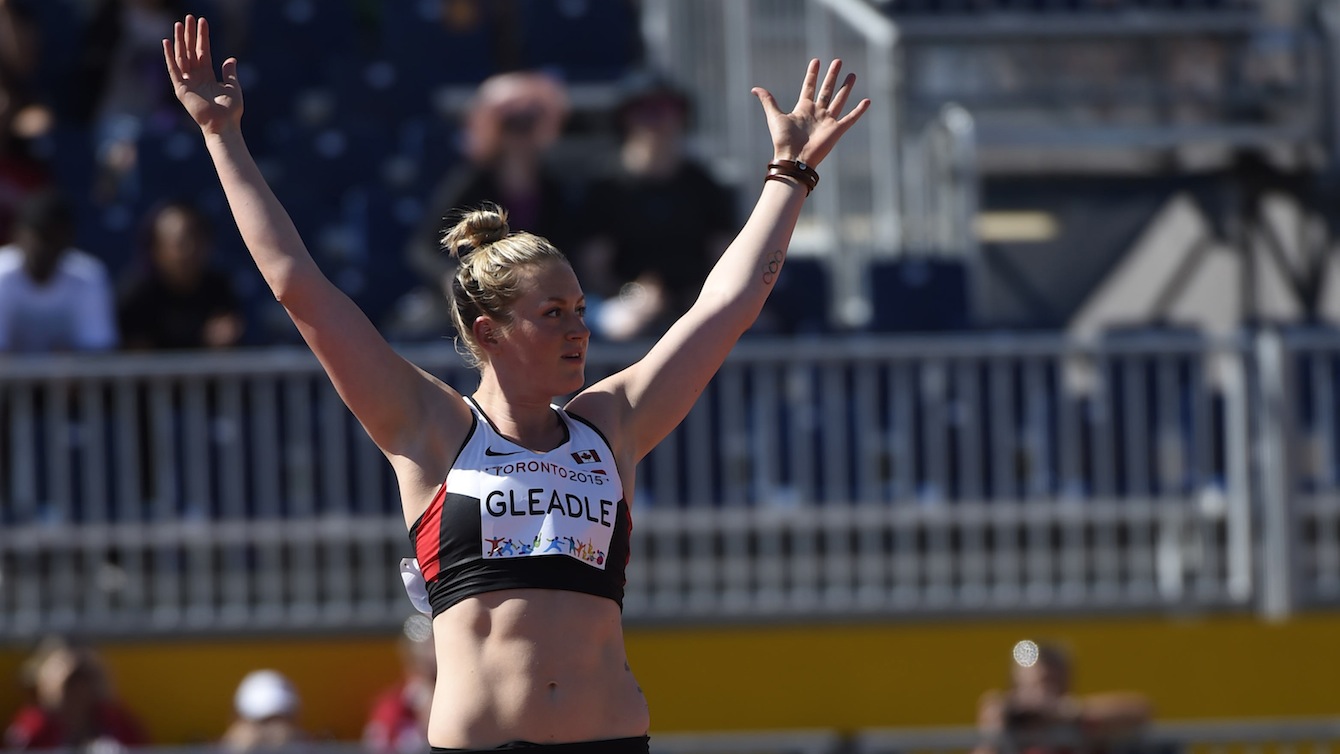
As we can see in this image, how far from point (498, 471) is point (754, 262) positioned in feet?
2.30

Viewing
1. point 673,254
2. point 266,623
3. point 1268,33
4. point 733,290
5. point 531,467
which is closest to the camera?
point 531,467

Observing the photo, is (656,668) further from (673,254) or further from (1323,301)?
(1323,301)

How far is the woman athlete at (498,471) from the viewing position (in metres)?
3.66

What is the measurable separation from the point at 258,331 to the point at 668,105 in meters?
2.18

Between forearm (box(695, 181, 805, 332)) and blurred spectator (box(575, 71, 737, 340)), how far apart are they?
16.9 feet

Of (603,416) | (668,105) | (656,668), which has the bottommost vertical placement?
(656,668)

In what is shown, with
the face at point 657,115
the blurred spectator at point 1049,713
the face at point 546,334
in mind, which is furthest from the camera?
the face at point 657,115

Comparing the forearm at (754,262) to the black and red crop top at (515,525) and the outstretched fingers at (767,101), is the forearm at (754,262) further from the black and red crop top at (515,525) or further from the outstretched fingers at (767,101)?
the black and red crop top at (515,525)

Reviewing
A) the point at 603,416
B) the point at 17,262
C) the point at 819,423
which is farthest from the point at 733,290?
the point at 17,262

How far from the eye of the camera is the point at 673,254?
9.72 metres

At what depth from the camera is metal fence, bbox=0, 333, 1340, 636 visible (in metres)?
8.67

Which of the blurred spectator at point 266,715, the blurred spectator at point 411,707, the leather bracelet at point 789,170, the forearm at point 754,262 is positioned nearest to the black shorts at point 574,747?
the forearm at point 754,262

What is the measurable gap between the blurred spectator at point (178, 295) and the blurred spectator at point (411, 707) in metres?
1.67

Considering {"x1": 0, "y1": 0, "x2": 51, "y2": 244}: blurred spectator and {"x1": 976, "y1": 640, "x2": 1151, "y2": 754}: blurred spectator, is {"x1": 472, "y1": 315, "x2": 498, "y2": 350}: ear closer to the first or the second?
{"x1": 976, "y1": 640, "x2": 1151, "y2": 754}: blurred spectator
